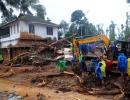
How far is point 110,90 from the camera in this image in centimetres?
1462

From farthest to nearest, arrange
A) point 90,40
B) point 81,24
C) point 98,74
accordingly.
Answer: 1. point 81,24
2. point 90,40
3. point 98,74

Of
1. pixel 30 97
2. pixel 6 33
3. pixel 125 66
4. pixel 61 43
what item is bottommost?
pixel 30 97

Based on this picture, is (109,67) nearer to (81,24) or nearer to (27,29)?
(27,29)

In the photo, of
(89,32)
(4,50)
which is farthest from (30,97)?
(89,32)

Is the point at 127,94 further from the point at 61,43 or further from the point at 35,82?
the point at 61,43

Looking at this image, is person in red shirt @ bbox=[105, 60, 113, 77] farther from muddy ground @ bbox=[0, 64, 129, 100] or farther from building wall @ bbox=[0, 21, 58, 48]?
building wall @ bbox=[0, 21, 58, 48]

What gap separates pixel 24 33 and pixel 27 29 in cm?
280

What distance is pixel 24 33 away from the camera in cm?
4050

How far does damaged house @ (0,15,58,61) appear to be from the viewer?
3862 cm

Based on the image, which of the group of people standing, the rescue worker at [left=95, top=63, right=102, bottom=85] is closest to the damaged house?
the group of people standing

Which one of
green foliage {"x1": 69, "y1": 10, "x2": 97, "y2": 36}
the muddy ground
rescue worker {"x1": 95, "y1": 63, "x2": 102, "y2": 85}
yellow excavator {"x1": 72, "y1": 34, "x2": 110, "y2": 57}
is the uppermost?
green foliage {"x1": 69, "y1": 10, "x2": 97, "y2": 36}

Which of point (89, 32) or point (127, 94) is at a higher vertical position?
point (89, 32)

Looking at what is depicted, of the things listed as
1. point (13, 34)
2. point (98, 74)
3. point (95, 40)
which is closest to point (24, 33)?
point (13, 34)

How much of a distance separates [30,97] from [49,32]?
32.3m
